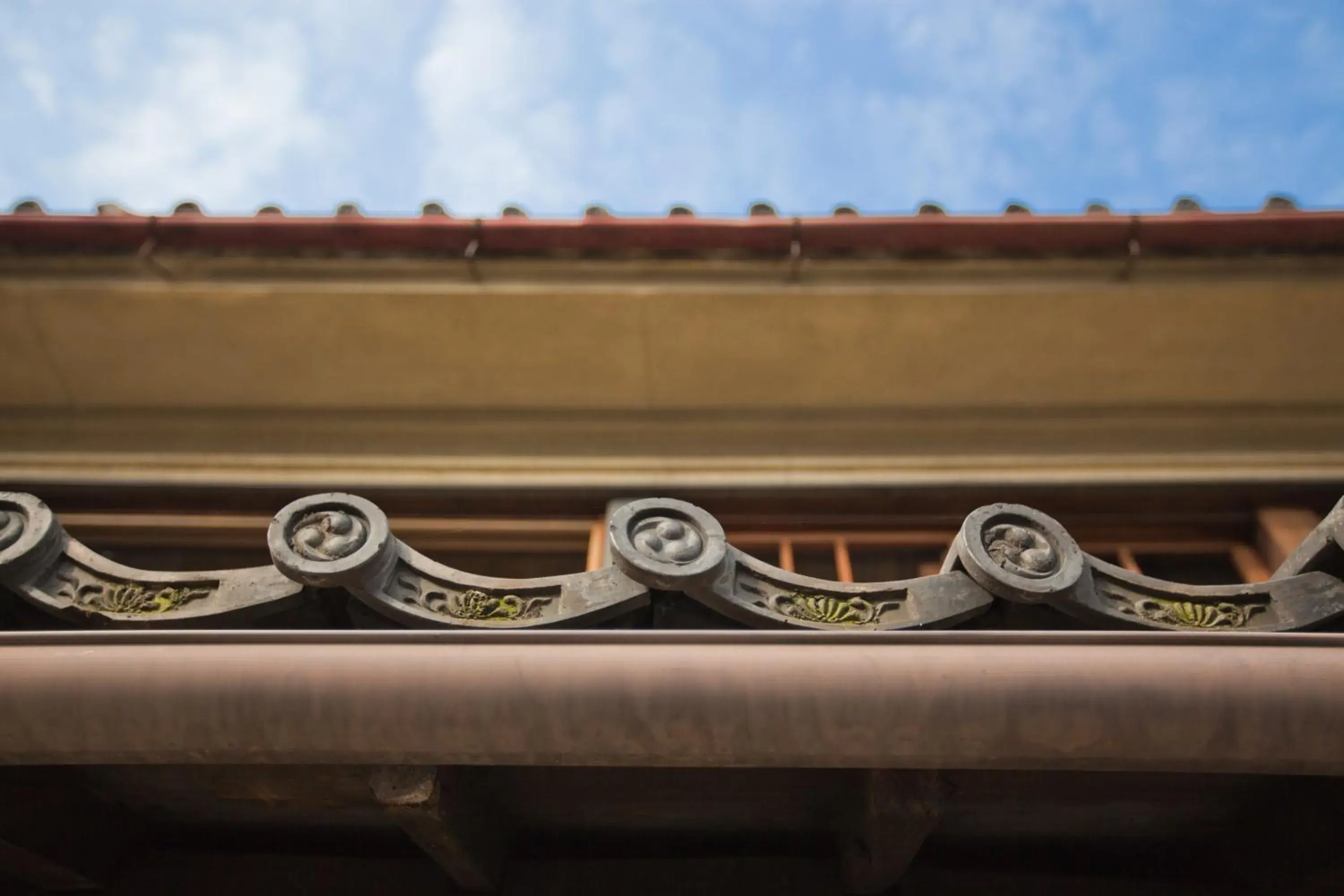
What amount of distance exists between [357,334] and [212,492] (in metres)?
1.13

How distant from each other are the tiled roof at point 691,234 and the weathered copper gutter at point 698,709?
10.1ft

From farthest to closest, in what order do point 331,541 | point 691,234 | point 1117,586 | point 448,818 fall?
point 691,234, point 1117,586, point 331,541, point 448,818

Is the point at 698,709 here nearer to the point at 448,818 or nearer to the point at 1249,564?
the point at 448,818

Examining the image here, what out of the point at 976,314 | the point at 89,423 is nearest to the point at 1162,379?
the point at 976,314

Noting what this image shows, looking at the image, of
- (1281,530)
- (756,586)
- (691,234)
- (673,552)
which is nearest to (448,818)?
(673,552)

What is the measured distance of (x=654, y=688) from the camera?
2.72 metres

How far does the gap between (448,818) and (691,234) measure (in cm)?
336

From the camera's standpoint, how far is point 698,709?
106 inches

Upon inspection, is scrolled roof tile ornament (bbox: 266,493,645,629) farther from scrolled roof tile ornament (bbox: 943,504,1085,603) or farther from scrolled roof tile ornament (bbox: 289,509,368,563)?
scrolled roof tile ornament (bbox: 943,504,1085,603)

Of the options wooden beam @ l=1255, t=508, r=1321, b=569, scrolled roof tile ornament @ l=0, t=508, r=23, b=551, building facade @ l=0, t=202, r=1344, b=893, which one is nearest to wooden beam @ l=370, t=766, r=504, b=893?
building facade @ l=0, t=202, r=1344, b=893

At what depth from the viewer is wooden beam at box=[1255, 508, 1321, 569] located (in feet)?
16.2

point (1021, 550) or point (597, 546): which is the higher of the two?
point (597, 546)

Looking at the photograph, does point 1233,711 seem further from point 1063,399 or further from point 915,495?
point 1063,399

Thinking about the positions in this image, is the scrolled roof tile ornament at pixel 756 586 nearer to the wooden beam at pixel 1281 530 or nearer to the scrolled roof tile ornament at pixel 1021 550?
the scrolled roof tile ornament at pixel 1021 550
